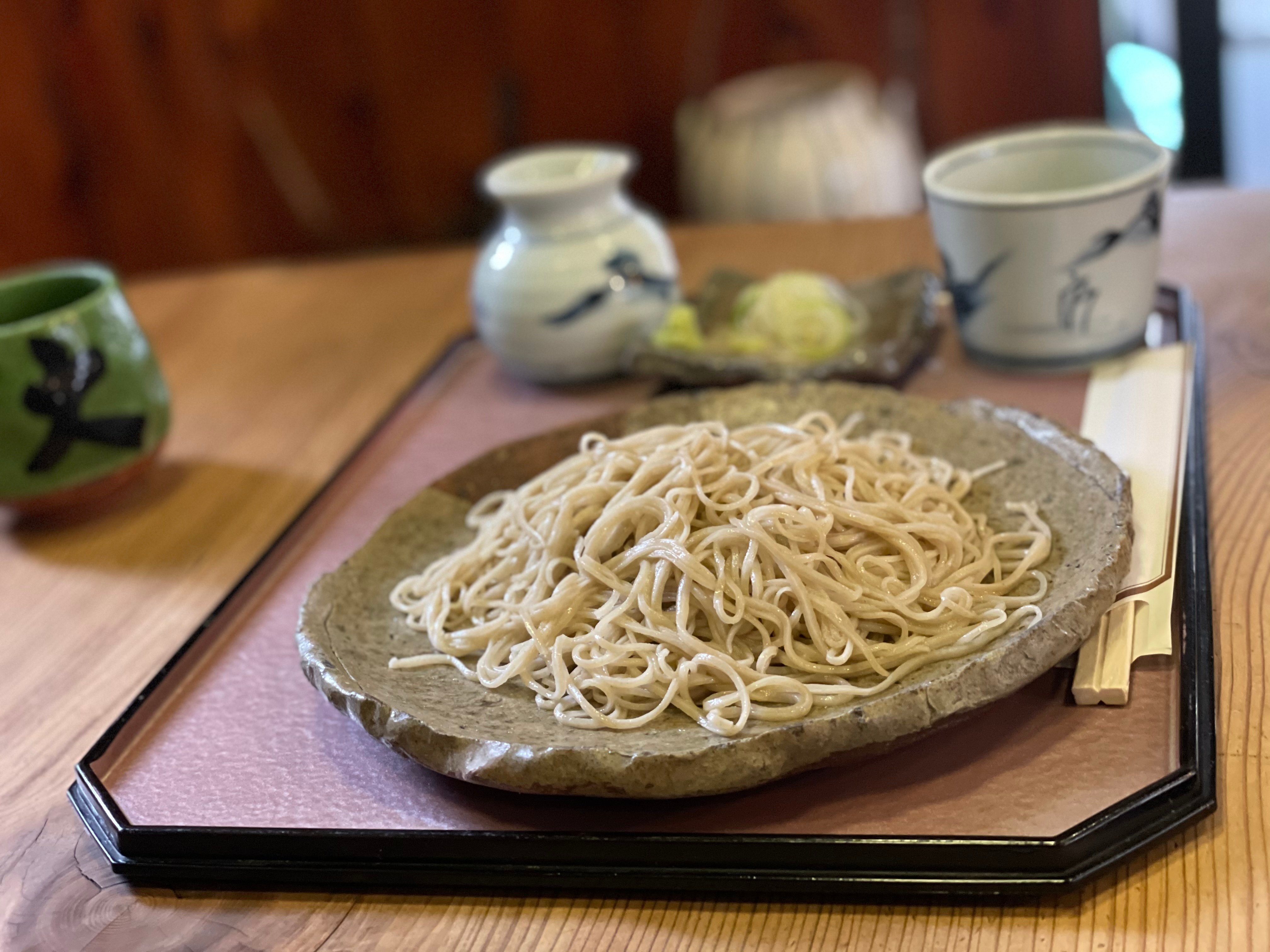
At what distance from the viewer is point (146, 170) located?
3330mm

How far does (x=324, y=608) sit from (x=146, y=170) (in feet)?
8.65

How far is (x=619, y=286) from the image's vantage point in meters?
1.64

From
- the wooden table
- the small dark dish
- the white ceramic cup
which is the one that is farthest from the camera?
the small dark dish

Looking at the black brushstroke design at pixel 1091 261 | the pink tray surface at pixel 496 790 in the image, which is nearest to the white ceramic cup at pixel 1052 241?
the black brushstroke design at pixel 1091 261

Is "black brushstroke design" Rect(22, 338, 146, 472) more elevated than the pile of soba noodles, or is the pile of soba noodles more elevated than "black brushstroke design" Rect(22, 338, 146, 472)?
"black brushstroke design" Rect(22, 338, 146, 472)

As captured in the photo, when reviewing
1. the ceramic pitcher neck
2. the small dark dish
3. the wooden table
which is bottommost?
the wooden table

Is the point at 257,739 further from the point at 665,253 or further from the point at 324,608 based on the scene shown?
the point at 665,253

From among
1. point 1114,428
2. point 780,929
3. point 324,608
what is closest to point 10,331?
point 324,608

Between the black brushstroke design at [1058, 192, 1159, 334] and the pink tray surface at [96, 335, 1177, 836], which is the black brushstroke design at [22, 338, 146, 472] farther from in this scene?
the black brushstroke design at [1058, 192, 1159, 334]

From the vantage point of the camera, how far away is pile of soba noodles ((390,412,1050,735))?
0.94 m

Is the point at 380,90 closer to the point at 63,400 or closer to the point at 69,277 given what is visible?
the point at 69,277

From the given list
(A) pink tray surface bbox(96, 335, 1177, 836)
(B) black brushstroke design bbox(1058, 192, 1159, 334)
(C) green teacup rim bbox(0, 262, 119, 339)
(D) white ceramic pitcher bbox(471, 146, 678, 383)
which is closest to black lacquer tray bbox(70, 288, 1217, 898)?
(A) pink tray surface bbox(96, 335, 1177, 836)

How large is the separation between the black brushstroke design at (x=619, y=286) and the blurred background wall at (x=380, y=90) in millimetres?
1664

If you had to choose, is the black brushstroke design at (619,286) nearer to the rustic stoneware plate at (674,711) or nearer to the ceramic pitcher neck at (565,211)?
the ceramic pitcher neck at (565,211)
